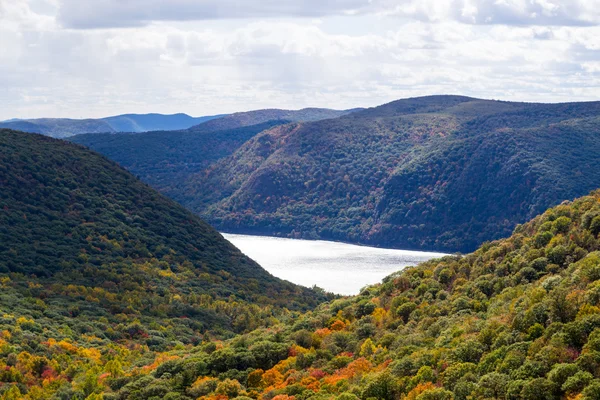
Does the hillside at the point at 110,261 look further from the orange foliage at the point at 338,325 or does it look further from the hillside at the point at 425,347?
the orange foliage at the point at 338,325

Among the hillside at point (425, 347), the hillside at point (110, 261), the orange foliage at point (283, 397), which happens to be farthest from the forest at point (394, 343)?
the hillside at point (110, 261)

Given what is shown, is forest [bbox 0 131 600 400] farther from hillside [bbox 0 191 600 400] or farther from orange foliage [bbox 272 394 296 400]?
orange foliage [bbox 272 394 296 400]

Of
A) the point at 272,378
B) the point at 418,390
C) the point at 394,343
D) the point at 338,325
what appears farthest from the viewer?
the point at 338,325

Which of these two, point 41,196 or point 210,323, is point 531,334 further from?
point 41,196

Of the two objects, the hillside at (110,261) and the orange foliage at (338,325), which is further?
the hillside at (110,261)

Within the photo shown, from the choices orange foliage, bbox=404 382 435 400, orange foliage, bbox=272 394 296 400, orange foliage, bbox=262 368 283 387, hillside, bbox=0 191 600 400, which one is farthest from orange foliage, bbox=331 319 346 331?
orange foliage, bbox=404 382 435 400

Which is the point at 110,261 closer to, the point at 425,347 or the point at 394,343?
the point at 394,343

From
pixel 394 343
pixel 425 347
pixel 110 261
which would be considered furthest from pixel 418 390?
pixel 110 261
